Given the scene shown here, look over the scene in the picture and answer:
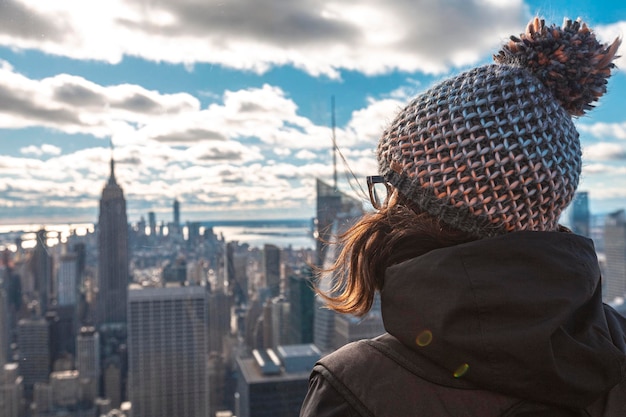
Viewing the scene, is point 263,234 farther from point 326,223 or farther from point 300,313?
point 326,223

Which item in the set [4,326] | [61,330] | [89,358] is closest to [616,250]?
[89,358]

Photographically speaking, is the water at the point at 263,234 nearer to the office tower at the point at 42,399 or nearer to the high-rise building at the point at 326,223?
the high-rise building at the point at 326,223

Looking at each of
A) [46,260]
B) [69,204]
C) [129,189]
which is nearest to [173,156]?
[129,189]

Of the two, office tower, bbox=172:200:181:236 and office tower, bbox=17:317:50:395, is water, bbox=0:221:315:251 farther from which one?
office tower, bbox=17:317:50:395

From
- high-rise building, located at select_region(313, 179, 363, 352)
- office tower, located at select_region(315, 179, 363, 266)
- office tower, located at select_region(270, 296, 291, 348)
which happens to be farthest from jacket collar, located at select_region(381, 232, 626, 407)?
office tower, located at select_region(270, 296, 291, 348)

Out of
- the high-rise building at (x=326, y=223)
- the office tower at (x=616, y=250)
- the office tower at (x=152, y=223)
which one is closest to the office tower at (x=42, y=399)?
the office tower at (x=152, y=223)
